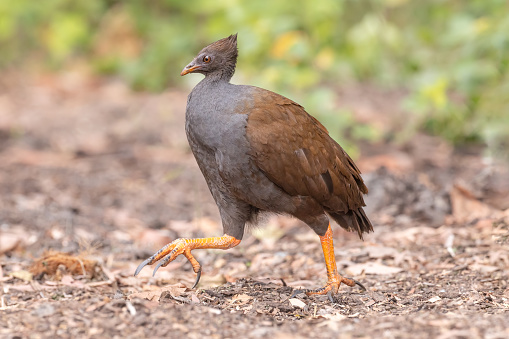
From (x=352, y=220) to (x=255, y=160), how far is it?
109 centimetres

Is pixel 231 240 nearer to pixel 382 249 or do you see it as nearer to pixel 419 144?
pixel 382 249

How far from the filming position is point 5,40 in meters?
14.1

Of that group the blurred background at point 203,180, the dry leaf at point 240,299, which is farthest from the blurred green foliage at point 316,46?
the dry leaf at point 240,299

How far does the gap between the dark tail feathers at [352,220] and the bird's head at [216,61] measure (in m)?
1.23

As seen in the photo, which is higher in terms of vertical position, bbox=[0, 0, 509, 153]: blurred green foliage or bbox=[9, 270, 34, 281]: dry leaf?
bbox=[0, 0, 509, 153]: blurred green foliage

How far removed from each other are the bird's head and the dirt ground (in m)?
1.24

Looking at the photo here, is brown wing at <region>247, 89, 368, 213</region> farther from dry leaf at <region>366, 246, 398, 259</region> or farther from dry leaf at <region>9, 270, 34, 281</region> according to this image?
dry leaf at <region>9, 270, 34, 281</region>

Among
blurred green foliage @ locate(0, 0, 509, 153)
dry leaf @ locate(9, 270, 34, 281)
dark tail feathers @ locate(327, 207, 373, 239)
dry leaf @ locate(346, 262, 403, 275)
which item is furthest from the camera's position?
blurred green foliage @ locate(0, 0, 509, 153)

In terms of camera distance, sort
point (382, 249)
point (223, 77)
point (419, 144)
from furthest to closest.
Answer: point (419, 144) → point (382, 249) → point (223, 77)

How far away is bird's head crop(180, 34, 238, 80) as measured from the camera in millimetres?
4668

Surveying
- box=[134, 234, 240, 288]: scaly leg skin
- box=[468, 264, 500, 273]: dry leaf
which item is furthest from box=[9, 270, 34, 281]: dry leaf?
box=[468, 264, 500, 273]: dry leaf

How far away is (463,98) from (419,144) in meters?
2.01

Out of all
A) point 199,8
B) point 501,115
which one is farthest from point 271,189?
point 199,8

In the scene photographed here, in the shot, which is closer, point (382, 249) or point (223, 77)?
point (223, 77)
